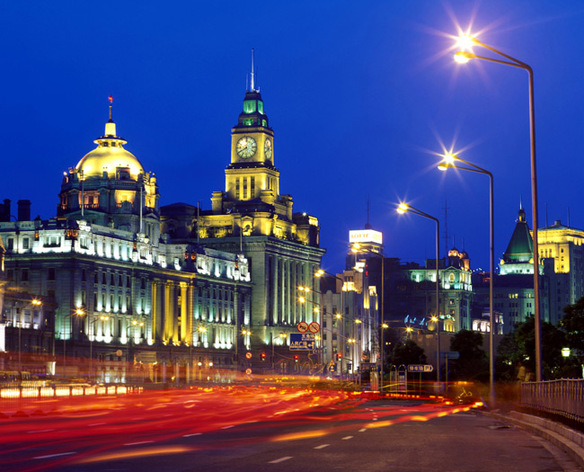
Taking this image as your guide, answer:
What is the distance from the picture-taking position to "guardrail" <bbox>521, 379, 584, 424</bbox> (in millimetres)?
29172

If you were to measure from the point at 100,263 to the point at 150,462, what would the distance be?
119444mm

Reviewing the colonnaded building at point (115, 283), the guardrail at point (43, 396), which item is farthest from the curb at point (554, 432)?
the colonnaded building at point (115, 283)

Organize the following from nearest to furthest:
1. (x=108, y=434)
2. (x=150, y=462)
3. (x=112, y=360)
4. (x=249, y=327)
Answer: (x=150, y=462) → (x=108, y=434) → (x=112, y=360) → (x=249, y=327)

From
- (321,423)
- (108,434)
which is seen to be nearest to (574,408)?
(321,423)

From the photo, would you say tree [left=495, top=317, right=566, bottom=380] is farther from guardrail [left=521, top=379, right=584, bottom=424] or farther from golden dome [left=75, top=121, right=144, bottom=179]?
golden dome [left=75, top=121, right=144, bottom=179]

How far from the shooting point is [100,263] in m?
139

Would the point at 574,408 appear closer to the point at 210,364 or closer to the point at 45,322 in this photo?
the point at 45,322

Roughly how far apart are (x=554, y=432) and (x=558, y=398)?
13.3 feet

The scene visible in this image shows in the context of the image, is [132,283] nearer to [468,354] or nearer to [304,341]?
[468,354]

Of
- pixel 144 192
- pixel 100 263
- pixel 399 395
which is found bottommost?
pixel 399 395

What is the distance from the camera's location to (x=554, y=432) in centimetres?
3047

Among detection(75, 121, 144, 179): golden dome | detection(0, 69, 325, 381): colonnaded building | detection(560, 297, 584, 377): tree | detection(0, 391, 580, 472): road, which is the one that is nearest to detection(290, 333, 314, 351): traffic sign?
detection(0, 69, 325, 381): colonnaded building

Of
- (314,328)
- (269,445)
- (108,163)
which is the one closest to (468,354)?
(314,328)

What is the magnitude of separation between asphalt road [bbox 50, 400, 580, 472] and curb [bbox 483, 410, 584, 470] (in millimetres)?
270
